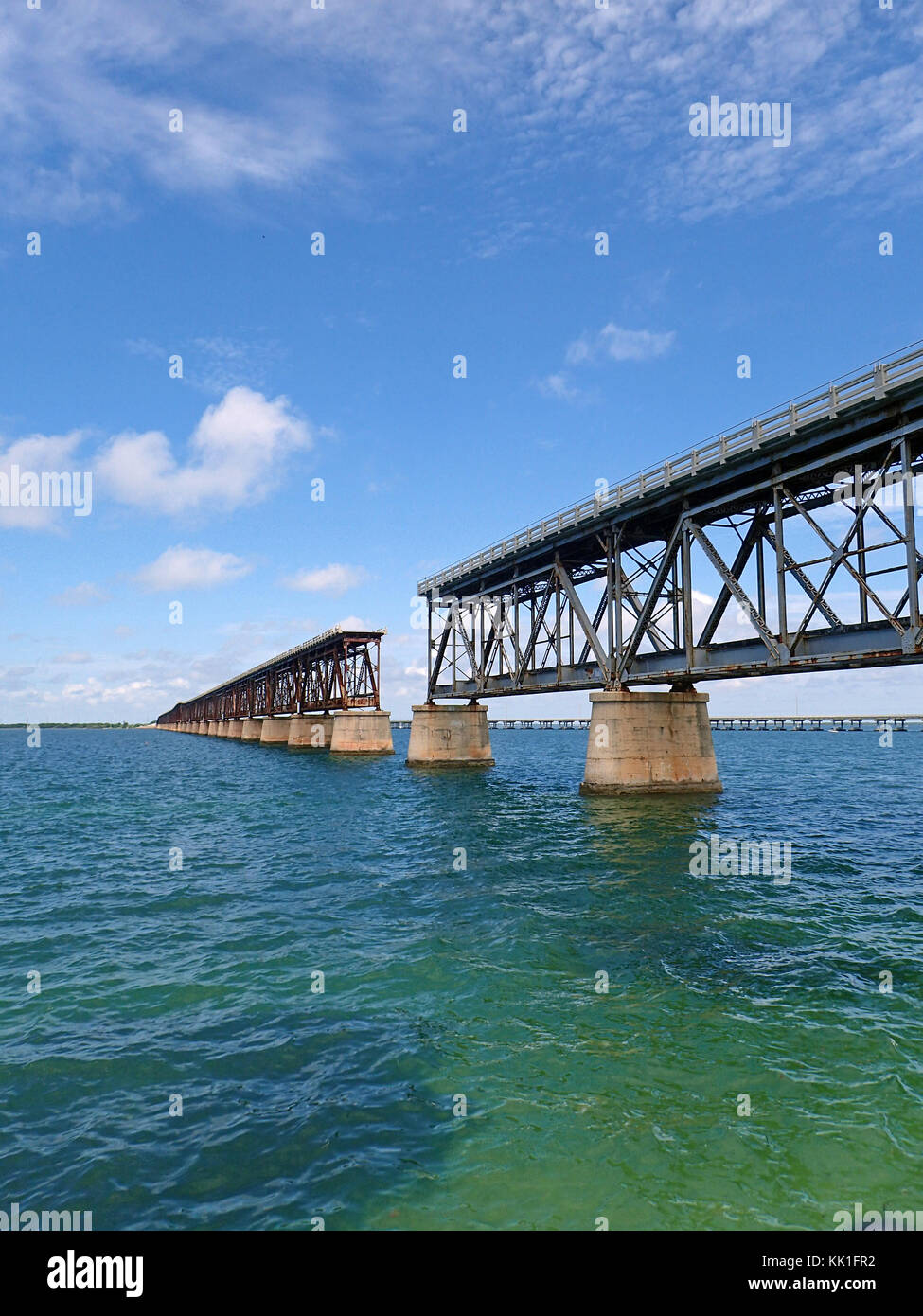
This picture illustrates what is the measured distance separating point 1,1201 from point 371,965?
268 inches

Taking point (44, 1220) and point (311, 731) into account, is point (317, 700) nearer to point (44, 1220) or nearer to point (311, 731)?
point (311, 731)

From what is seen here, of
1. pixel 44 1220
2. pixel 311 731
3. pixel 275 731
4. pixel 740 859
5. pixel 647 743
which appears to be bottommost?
pixel 740 859

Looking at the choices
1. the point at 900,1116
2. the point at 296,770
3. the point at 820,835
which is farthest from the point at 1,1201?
the point at 296,770

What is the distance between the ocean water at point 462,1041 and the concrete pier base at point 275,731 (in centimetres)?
9775

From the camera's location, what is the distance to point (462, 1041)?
10.0m

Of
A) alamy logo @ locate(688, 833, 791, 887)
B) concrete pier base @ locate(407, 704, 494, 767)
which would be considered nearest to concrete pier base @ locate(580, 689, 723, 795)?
alamy logo @ locate(688, 833, 791, 887)

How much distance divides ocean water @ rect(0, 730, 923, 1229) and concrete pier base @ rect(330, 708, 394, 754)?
61.9m

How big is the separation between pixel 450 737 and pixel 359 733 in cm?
2526

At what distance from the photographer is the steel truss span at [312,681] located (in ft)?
291

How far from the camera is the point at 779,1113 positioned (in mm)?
8055
